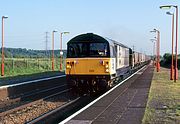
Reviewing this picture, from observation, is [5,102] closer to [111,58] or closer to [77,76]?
[77,76]

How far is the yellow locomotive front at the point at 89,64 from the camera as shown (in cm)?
1908

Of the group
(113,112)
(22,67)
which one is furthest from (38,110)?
(22,67)

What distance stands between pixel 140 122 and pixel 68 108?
5.75 meters

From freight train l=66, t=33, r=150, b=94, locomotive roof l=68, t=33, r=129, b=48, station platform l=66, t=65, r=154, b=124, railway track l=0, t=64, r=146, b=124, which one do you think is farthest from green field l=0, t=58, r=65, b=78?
station platform l=66, t=65, r=154, b=124

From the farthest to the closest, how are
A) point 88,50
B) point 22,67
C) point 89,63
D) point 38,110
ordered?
point 22,67
point 88,50
point 89,63
point 38,110

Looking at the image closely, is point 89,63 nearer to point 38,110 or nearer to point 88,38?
point 88,38

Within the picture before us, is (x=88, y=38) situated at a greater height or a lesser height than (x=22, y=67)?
greater

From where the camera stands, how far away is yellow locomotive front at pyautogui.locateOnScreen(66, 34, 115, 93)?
1908cm

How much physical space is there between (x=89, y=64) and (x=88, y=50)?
812 millimetres

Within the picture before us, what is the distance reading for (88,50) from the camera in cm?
1948

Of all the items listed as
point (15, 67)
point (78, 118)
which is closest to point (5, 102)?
point (78, 118)

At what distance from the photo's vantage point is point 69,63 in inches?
757

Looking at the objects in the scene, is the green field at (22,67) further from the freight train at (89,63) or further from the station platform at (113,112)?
the station platform at (113,112)

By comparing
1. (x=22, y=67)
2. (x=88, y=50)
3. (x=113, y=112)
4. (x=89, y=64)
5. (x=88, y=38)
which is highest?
(x=88, y=38)
